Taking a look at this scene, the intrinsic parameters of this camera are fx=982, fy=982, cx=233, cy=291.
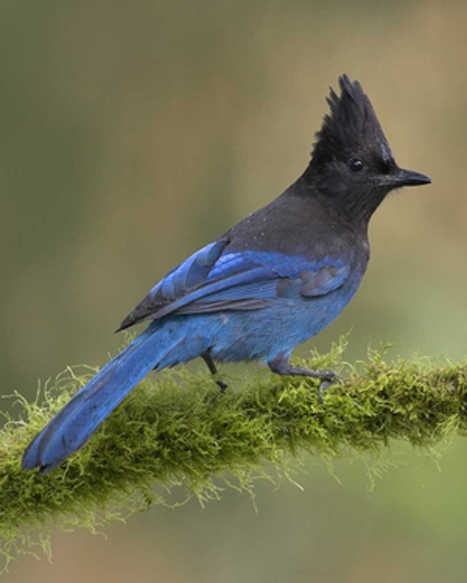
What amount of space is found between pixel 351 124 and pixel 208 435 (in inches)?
80.2

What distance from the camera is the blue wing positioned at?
4000mm

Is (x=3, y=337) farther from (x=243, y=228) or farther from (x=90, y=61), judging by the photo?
(x=243, y=228)

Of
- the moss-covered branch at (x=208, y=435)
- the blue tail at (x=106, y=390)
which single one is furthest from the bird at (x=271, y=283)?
the moss-covered branch at (x=208, y=435)

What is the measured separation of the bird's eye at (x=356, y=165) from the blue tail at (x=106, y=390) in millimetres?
1351

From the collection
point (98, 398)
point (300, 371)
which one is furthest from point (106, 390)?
point (300, 371)

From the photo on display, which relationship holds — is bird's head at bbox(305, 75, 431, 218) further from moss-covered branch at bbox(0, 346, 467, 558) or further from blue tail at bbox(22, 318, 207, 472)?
moss-covered branch at bbox(0, 346, 467, 558)

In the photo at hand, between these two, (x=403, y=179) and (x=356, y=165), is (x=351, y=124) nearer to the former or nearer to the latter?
(x=356, y=165)

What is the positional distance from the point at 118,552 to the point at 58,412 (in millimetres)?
3473

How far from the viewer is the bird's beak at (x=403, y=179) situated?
4.78m

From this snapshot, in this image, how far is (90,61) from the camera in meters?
8.05

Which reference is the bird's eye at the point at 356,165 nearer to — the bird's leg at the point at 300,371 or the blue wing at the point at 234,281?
the blue wing at the point at 234,281

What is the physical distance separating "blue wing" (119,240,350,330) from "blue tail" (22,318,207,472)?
3.8 inches

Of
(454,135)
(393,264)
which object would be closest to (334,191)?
(393,264)

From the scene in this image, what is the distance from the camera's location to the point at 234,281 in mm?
4246
